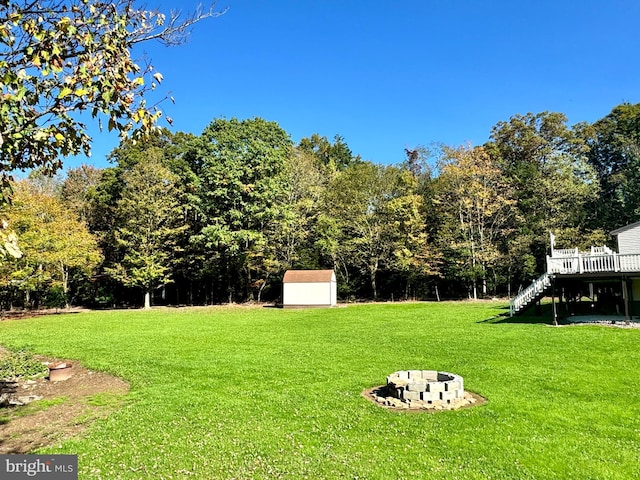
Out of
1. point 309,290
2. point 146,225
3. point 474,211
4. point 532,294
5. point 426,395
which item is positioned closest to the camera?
point 426,395

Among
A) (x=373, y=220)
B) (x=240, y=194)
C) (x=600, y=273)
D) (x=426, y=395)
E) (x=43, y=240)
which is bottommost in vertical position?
(x=426, y=395)

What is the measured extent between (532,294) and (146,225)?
29.5 m

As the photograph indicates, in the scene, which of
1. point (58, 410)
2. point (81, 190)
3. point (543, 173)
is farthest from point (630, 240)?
point (81, 190)

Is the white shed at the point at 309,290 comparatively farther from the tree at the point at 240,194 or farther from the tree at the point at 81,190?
the tree at the point at 81,190

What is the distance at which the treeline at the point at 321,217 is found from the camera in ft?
118

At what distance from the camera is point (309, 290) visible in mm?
33406

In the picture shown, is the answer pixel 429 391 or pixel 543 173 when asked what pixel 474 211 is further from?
pixel 429 391

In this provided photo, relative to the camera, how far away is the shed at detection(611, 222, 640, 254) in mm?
22000

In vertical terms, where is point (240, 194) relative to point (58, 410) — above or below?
above

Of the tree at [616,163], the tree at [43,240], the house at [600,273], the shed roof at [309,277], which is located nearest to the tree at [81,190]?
the tree at [43,240]

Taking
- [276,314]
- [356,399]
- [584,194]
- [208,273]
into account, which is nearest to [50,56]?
[356,399]

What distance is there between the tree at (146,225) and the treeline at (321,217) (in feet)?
0.41

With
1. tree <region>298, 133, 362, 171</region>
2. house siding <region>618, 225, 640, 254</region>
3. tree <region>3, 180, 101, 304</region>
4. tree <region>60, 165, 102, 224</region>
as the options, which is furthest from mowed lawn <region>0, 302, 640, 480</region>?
tree <region>298, 133, 362, 171</region>

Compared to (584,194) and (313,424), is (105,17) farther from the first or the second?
(584,194)
